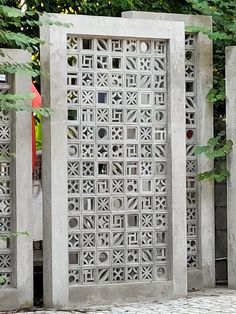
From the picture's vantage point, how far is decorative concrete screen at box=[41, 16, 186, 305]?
7258 mm

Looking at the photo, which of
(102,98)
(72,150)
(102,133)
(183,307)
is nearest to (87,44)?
(102,98)

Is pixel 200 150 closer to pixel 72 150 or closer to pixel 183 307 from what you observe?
pixel 72 150

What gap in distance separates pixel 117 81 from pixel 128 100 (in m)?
0.18

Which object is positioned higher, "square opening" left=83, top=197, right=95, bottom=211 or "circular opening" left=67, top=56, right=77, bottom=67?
"circular opening" left=67, top=56, right=77, bottom=67

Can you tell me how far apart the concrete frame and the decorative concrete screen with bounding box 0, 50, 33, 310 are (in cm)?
189

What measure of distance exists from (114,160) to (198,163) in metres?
0.99

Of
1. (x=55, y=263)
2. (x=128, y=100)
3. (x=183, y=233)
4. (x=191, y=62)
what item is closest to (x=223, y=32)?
(x=191, y=62)

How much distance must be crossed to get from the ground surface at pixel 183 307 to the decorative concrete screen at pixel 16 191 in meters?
0.31

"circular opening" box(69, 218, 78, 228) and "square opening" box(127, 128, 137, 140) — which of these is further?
"square opening" box(127, 128, 137, 140)

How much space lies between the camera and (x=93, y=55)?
24.6 feet

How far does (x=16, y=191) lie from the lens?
7188 millimetres

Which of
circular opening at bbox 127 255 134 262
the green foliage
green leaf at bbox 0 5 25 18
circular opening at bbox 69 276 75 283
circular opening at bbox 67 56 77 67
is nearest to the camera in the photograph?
green leaf at bbox 0 5 25 18

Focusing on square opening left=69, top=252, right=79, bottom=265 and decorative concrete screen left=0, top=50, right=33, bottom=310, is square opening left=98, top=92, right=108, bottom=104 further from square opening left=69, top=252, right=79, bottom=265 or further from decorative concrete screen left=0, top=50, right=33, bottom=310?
square opening left=69, top=252, right=79, bottom=265

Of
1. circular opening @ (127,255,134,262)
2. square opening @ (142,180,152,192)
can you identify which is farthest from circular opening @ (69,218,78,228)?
square opening @ (142,180,152,192)
